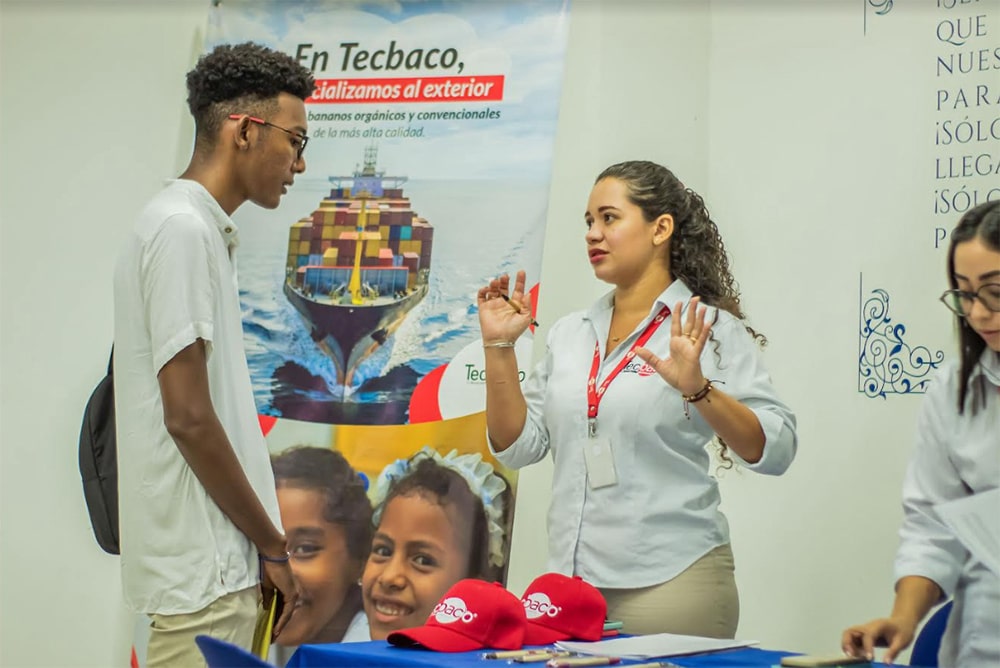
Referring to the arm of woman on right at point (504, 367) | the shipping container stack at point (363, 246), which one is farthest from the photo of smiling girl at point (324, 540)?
the arm of woman on right at point (504, 367)

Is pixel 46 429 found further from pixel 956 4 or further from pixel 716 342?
pixel 956 4

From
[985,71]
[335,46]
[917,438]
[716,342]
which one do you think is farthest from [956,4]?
[335,46]

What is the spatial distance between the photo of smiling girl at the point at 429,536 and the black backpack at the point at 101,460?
3.47 feet

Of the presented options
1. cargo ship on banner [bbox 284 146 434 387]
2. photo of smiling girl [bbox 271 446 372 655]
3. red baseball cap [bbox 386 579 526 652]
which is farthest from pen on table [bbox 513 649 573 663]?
cargo ship on banner [bbox 284 146 434 387]

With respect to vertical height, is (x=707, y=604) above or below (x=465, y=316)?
below

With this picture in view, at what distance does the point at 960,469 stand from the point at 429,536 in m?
1.56

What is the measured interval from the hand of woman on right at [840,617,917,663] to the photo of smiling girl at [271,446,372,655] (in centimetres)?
164

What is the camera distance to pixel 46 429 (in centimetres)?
378

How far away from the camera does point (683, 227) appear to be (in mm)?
2693

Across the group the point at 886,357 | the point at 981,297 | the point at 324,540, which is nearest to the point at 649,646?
the point at 981,297

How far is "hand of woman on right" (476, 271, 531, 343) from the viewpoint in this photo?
2635 millimetres

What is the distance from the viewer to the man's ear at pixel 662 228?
2.65 metres

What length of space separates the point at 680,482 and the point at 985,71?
1.54m

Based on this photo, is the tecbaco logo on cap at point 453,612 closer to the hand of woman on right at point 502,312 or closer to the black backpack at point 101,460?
the black backpack at point 101,460
